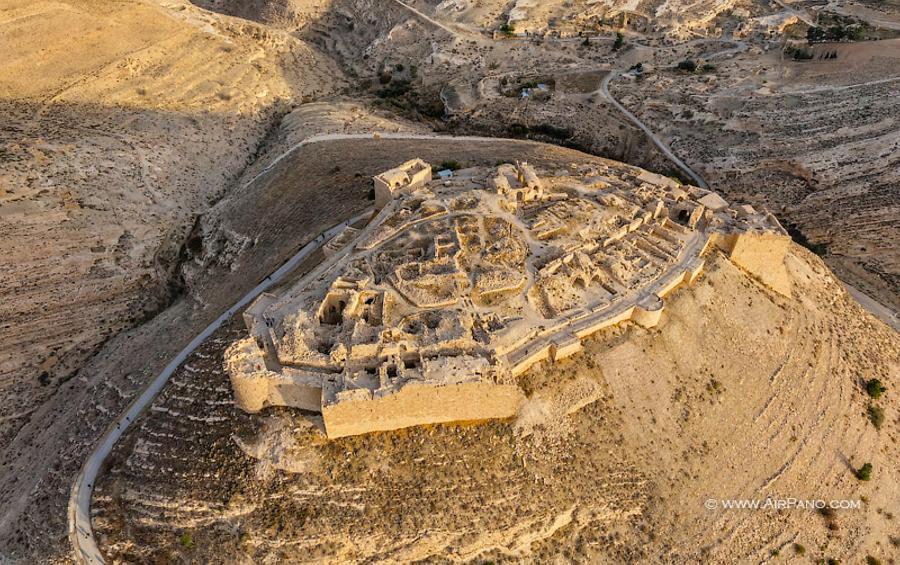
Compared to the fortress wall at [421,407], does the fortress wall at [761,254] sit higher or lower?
lower

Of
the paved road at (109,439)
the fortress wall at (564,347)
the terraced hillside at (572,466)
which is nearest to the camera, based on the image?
the terraced hillside at (572,466)

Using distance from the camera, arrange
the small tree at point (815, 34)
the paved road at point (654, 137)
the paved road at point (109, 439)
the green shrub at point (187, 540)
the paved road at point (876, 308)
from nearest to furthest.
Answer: the green shrub at point (187, 540), the paved road at point (109, 439), the paved road at point (876, 308), the paved road at point (654, 137), the small tree at point (815, 34)

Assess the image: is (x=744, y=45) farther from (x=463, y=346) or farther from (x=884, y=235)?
(x=463, y=346)

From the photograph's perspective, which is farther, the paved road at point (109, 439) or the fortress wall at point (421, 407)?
the paved road at point (109, 439)

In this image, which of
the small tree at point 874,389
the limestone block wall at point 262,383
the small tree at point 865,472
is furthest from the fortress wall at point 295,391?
the small tree at point 874,389

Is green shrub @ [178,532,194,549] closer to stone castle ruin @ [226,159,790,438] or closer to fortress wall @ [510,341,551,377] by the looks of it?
stone castle ruin @ [226,159,790,438]

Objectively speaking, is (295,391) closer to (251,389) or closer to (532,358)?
(251,389)

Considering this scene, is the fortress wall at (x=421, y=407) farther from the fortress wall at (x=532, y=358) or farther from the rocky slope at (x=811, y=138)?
the rocky slope at (x=811, y=138)

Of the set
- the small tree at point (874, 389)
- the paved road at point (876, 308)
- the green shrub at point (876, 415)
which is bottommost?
the paved road at point (876, 308)
